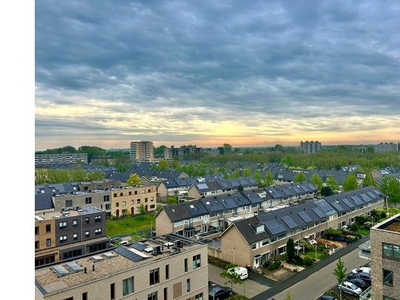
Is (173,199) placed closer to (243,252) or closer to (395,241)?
(243,252)

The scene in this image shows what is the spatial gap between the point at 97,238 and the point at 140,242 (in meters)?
12.0

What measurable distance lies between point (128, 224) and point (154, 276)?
22.6 meters

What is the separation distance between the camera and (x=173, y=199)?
4716cm

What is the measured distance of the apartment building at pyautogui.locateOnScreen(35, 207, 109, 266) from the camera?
83.9 feet

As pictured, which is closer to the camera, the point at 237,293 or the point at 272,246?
the point at 237,293

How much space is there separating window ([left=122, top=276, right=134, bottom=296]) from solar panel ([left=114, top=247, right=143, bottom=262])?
4.09ft

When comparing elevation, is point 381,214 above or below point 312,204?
below

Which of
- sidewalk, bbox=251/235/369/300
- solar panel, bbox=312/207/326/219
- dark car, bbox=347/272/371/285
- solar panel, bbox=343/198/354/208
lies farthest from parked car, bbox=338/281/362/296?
solar panel, bbox=343/198/354/208

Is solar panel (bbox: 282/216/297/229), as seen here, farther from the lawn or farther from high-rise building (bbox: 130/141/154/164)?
high-rise building (bbox: 130/141/154/164)

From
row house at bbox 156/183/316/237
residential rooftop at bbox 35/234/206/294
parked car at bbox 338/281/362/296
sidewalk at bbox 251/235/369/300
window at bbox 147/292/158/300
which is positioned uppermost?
residential rooftop at bbox 35/234/206/294

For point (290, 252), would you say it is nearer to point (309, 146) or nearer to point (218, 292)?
point (218, 292)

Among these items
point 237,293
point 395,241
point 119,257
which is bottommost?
point 237,293

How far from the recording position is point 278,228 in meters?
26.1

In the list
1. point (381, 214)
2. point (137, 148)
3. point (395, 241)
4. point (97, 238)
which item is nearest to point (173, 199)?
point (97, 238)
